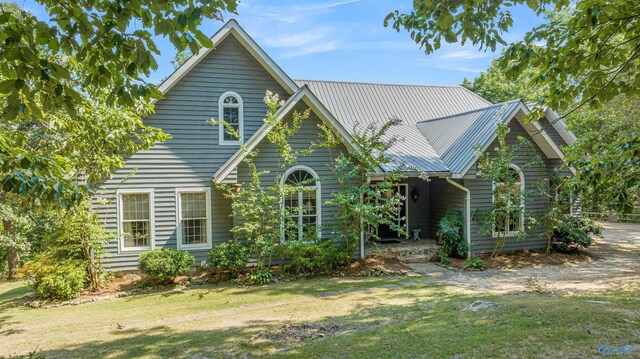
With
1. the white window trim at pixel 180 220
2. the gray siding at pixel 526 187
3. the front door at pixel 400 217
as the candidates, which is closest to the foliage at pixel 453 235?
the gray siding at pixel 526 187

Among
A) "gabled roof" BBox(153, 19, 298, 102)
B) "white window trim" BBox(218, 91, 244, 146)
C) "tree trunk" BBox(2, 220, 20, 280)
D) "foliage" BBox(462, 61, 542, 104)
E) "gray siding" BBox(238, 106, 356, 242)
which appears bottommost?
"tree trunk" BBox(2, 220, 20, 280)

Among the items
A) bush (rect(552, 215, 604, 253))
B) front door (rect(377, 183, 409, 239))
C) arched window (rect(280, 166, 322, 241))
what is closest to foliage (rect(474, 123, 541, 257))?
bush (rect(552, 215, 604, 253))

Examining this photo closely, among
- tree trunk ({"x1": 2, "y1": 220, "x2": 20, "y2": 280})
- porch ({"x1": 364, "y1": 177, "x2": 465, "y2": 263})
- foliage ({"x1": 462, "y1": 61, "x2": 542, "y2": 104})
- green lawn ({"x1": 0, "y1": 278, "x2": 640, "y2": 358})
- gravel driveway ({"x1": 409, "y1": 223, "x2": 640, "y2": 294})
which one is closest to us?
green lawn ({"x1": 0, "y1": 278, "x2": 640, "y2": 358})

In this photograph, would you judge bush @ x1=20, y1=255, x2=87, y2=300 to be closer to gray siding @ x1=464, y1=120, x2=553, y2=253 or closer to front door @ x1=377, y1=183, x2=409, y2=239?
front door @ x1=377, y1=183, x2=409, y2=239

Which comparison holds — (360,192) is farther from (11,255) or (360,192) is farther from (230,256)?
(11,255)

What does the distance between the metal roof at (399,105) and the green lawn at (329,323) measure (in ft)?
22.6

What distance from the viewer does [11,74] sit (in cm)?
380

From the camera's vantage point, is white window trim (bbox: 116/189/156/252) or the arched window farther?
the arched window

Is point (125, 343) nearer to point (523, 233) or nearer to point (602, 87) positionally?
point (602, 87)

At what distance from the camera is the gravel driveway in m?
10.2

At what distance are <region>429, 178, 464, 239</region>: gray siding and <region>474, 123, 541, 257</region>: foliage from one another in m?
0.92

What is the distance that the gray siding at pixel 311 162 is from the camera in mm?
12242

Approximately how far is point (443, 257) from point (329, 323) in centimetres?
707

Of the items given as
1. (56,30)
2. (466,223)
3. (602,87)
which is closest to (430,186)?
(466,223)
